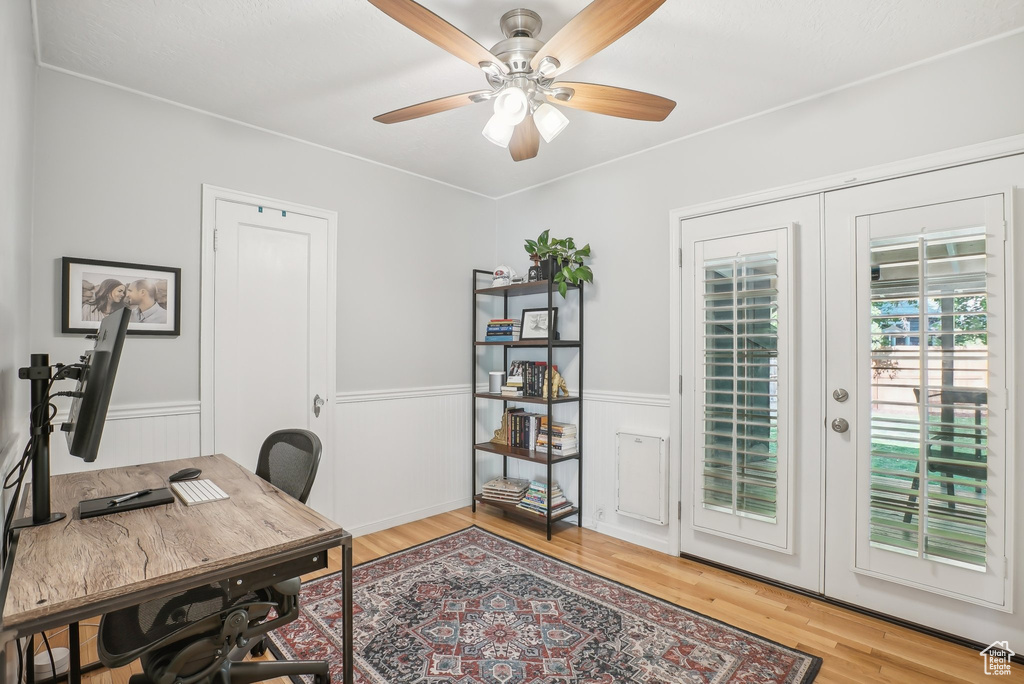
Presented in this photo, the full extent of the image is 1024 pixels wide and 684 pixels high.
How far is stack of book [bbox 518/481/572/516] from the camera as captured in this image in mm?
3547

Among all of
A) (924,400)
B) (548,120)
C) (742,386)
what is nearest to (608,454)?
(742,386)

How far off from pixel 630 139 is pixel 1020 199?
1867mm

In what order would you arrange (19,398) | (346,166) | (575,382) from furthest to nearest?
(575,382) → (346,166) → (19,398)

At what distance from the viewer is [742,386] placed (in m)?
2.84

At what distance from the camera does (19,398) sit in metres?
2.01

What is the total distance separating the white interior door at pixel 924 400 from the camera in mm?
2117

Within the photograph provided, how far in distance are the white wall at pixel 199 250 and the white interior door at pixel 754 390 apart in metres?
1.86

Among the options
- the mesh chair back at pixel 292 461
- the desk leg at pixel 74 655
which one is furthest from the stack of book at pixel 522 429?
the desk leg at pixel 74 655

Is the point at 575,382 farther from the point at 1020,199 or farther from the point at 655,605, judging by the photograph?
the point at 1020,199

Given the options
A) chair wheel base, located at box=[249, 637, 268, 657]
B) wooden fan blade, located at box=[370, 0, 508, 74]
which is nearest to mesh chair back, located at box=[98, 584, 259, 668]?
chair wheel base, located at box=[249, 637, 268, 657]

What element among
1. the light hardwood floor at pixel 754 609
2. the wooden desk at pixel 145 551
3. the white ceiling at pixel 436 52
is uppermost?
the white ceiling at pixel 436 52

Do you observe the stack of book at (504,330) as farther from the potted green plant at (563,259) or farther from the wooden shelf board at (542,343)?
the potted green plant at (563,259)

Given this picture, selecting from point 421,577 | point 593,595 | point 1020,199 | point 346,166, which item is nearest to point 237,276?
point 346,166

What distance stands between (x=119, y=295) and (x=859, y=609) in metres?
4.00
